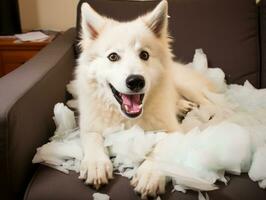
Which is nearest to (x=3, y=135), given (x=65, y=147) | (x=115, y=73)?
(x=65, y=147)

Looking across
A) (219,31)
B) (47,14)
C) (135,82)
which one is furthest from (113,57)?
(47,14)

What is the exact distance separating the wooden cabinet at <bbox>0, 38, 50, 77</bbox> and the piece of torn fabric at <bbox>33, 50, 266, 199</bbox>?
0.93 meters

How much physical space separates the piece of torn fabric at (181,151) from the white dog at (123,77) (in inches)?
2.2

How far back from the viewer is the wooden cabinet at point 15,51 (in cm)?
235

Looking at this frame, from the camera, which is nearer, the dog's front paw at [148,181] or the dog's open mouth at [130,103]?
the dog's front paw at [148,181]

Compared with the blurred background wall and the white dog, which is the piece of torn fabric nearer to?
the white dog

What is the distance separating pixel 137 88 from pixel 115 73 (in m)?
0.10

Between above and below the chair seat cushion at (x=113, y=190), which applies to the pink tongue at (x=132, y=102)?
above

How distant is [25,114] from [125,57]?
1.35 ft

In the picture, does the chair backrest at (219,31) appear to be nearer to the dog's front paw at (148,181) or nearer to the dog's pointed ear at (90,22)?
the dog's pointed ear at (90,22)

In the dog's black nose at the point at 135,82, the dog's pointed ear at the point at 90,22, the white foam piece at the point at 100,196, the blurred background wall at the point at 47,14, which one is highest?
the dog's pointed ear at the point at 90,22

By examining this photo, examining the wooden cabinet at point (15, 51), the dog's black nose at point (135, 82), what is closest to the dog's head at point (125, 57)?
the dog's black nose at point (135, 82)

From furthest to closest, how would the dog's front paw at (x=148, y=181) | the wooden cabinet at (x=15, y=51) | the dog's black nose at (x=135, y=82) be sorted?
the wooden cabinet at (x=15, y=51) < the dog's black nose at (x=135, y=82) < the dog's front paw at (x=148, y=181)

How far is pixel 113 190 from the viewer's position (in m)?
1.17
